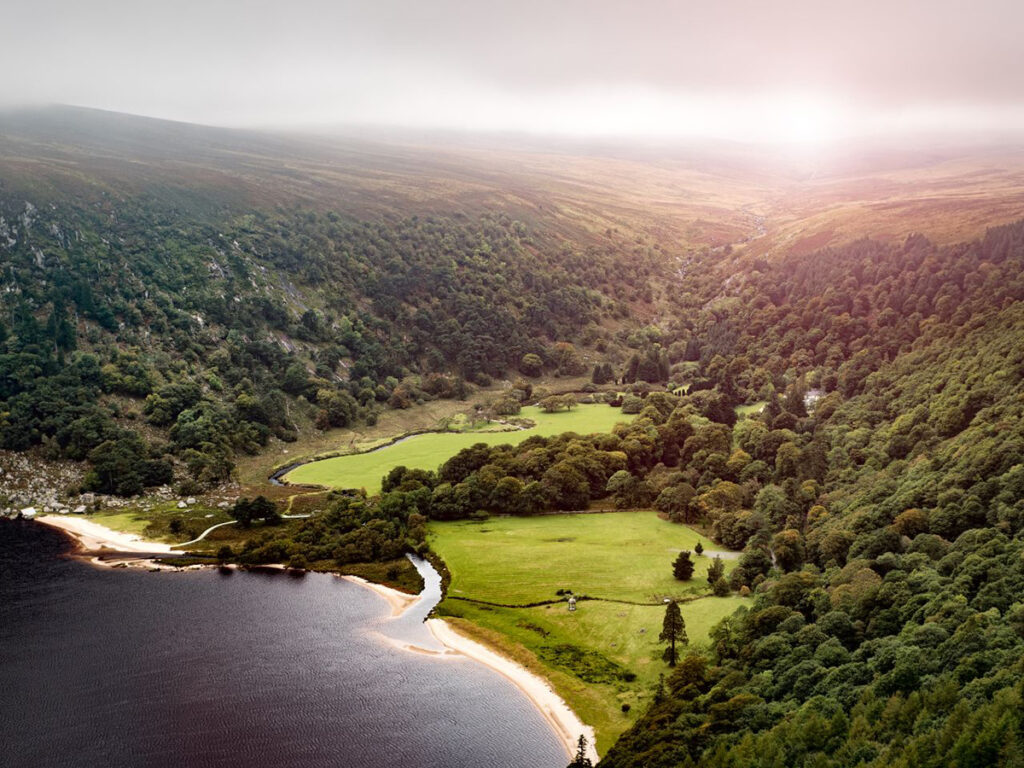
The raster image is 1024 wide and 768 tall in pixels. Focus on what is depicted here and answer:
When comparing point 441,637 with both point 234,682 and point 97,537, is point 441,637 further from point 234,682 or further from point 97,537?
point 97,537

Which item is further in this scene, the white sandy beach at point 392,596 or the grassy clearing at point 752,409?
the grassy clearing at point 752,409

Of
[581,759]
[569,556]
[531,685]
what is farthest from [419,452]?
[581,759]

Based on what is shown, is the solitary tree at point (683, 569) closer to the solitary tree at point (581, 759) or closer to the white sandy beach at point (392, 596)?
the white sandy beach at point (392, 596)

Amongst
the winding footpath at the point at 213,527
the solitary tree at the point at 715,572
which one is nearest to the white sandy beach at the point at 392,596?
the winding footpath at the point at 213,527

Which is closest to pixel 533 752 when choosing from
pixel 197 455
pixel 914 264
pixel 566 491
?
pixel 566 491

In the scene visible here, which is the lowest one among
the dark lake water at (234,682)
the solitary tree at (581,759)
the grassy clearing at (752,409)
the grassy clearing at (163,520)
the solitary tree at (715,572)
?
the grassy clearing at (163,520)

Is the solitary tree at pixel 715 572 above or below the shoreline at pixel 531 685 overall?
above

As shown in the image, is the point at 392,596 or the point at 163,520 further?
the point at 163,520
